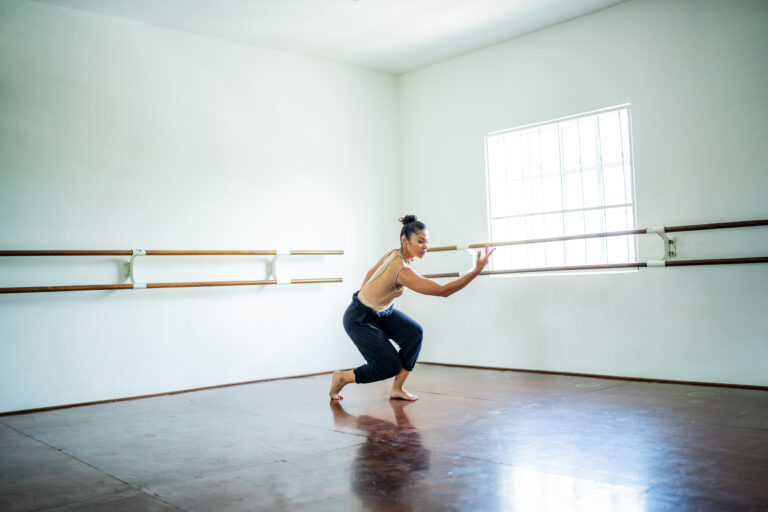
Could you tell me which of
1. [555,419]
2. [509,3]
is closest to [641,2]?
[509,3]

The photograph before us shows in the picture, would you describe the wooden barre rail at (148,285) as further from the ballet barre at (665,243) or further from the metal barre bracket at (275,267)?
the ballet barre at (665,243)

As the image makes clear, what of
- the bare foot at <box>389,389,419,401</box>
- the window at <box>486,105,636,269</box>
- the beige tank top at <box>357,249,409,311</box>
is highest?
the window at <box>486,105,636,269</box>

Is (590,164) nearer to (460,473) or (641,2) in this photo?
(641,2)

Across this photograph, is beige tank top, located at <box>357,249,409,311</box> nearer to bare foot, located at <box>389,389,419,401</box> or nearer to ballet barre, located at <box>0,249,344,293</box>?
bare foot, located at <box>389,389,419,401</box>

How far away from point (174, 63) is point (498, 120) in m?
2.65

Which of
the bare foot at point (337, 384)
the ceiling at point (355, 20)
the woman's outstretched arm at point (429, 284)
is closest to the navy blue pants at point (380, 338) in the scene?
the bare foot at point (337, 384)

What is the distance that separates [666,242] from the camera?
4488 millimetres

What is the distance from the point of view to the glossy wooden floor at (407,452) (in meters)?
2.20

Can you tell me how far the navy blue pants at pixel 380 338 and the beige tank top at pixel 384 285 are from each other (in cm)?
5

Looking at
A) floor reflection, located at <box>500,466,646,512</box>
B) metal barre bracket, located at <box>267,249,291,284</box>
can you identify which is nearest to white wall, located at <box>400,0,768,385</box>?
metal barre bracket, located at <box>267,249,291,284</box>

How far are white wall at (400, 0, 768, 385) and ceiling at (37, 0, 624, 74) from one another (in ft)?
0.97

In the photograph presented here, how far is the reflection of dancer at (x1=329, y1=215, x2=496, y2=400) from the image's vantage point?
3.84 meters

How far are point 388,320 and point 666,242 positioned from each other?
6.52 ft

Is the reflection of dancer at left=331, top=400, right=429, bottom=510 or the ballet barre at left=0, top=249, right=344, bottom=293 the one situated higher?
the ballet barre at left=0, top=249, right=344, bottom=293
